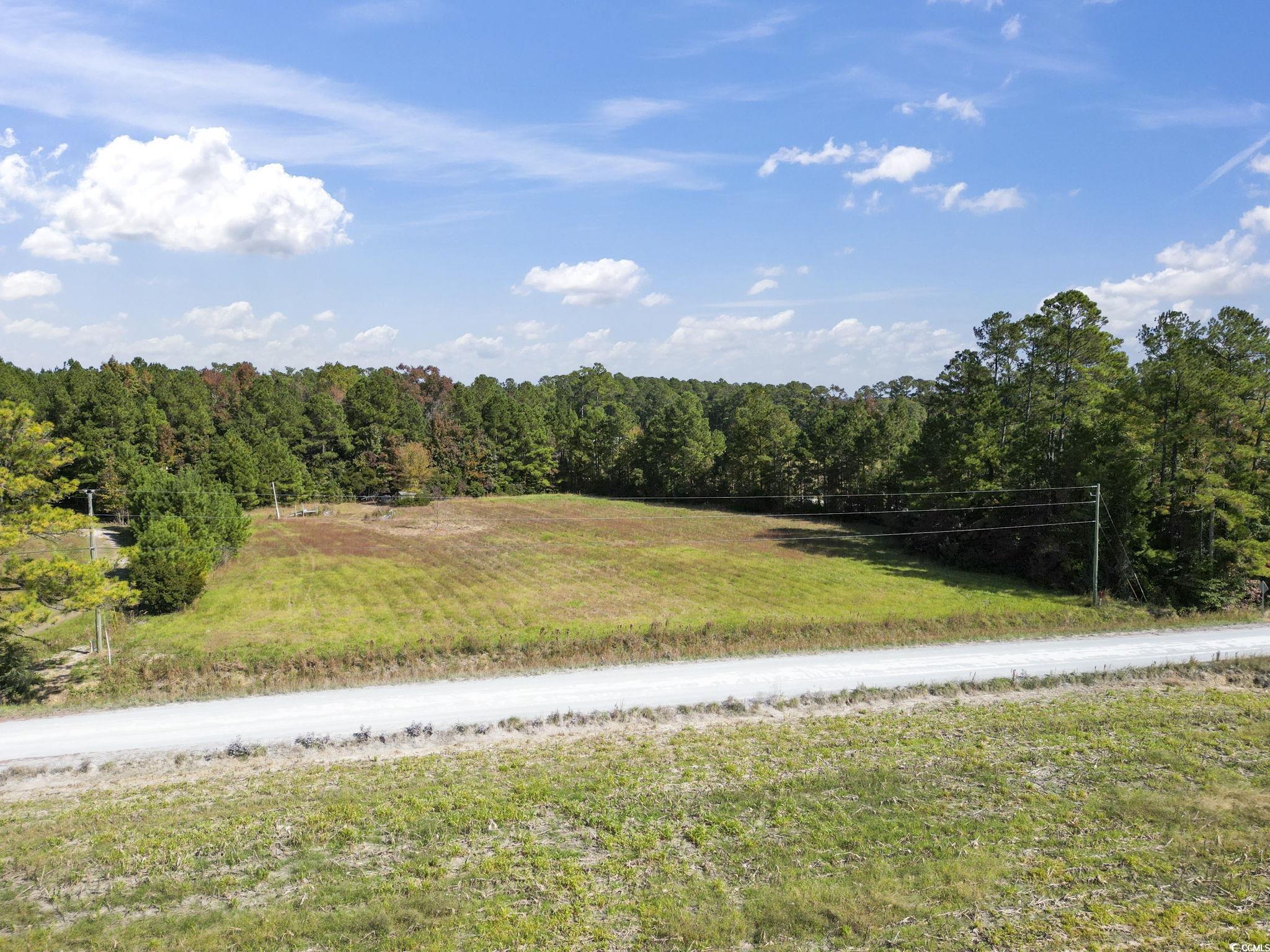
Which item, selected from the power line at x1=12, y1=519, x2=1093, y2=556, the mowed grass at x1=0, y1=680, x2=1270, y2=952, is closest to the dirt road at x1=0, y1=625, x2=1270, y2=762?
the mowed grass at x1=0, y1=680, x2=1270, y2=952

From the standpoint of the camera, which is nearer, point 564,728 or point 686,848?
point 686,848

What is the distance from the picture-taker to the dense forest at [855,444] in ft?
108

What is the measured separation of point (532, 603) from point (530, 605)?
0.41 meters

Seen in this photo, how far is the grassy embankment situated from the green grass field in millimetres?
134

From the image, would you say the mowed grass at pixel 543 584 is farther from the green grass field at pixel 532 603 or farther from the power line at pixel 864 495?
the power line at pixel 864 495

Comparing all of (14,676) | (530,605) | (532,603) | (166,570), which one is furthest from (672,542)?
(14,676)

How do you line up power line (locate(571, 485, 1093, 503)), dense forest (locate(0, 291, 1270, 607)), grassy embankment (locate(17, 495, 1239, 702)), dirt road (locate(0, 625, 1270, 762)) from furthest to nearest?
power line (locate(571, 485, 1093, 503))
dense forest (locate(0, 291, 1270, 607))
grassy embankment (locate(17, 495, 1239, 702))
dirt road (locate(0, 625, 1270, 762))

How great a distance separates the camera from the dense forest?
3306 centimetres

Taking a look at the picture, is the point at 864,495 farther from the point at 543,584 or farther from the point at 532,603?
the point at 532,603

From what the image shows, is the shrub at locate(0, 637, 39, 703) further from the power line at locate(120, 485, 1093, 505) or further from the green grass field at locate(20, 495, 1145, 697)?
the power line at locate(120, 485, 1093, 505)

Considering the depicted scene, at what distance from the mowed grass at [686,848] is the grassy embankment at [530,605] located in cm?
723

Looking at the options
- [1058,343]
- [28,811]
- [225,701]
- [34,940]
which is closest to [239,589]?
[225,701]

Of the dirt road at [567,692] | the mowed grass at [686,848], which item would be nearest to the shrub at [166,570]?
the dirt road at [567,692]

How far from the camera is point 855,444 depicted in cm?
6738
